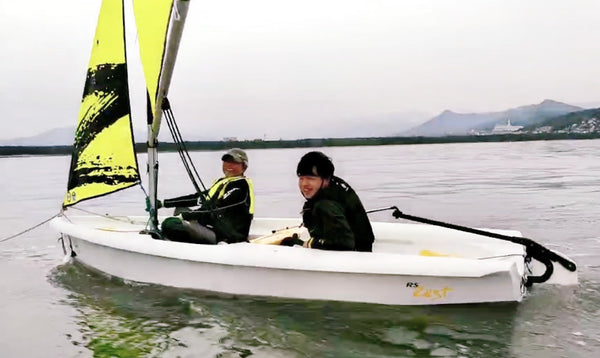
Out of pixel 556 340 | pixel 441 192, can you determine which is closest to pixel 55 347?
pixel 556 340

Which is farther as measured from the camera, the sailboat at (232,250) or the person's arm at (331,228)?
the person's arm at (331,228)

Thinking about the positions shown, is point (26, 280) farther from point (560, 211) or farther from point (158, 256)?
point (560, 211)

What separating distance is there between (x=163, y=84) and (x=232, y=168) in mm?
1097

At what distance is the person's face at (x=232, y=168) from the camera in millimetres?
6371

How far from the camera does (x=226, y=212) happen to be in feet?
20.9

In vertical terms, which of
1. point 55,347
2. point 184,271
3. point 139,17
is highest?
point 139,17

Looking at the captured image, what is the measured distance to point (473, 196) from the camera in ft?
53.4

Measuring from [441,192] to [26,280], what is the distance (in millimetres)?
12653

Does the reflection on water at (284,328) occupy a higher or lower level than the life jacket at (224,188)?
lower

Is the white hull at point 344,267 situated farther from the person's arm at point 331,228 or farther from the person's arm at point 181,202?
the person's arm at point 181,202

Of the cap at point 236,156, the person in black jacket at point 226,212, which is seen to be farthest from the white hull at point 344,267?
the cap at point 236,156

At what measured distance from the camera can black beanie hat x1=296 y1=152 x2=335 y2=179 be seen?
525cm

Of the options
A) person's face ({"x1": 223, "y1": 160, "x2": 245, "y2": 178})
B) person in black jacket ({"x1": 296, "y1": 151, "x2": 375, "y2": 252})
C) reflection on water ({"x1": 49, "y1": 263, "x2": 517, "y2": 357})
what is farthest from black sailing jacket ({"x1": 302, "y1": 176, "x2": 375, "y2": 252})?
person's face ({"x1": 223, "y1": 160, "x2": 245, "y2": 178})

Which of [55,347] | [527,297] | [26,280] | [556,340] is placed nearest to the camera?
[556,340]
